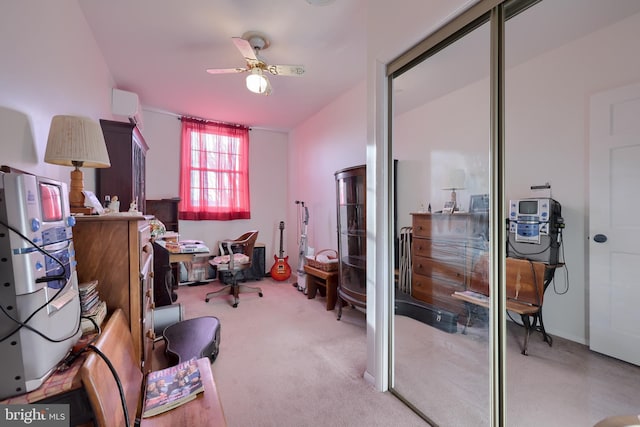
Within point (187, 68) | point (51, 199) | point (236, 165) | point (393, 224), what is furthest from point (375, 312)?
point (236, 165)

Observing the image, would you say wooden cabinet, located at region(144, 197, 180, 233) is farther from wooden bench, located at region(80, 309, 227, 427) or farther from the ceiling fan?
wooden bench, located at region(80, 309, 227, 427)

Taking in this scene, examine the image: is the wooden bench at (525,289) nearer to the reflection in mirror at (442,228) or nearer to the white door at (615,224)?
the reflection in mirror at (442,228)

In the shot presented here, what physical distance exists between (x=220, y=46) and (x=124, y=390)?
8.89 ft

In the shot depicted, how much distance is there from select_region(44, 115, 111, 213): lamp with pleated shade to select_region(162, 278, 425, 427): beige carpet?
59.2 inches

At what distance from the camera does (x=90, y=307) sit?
1.09m

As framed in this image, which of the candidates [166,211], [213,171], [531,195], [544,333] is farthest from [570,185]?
[166,211]

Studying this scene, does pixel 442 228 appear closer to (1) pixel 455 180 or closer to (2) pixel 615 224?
(1) pixel 455 180

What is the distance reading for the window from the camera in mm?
4457

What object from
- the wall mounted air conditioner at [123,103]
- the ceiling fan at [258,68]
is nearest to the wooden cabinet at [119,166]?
the wall mounted air conditioner at [123,103]

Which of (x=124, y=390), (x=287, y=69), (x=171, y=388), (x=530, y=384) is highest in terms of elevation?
(x=287, y=69)

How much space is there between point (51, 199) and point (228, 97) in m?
3.15

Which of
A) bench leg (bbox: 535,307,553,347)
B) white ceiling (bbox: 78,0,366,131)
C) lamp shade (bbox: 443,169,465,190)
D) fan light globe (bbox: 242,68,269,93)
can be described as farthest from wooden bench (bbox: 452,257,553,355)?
fan light globe (bbox: 242,68,269,93)

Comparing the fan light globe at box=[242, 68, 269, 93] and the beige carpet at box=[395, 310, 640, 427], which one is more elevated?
the fan light globe at box=[242, 68, 269, 93]

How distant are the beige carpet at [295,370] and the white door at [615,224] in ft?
3.99
